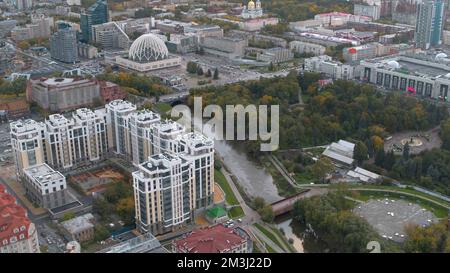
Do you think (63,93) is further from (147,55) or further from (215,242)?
(215,242)

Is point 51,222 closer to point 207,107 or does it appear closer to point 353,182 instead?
point 353,182

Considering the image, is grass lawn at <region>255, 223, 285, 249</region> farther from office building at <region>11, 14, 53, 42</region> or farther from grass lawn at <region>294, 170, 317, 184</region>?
office building at <region>11, 14, 53, 42</region>

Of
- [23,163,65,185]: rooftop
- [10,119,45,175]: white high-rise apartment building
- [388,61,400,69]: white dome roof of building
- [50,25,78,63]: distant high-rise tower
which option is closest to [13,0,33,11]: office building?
[50,25,78,63]: distant high-rise tower

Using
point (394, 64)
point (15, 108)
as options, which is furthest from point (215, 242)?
Answer: point (394, 64)

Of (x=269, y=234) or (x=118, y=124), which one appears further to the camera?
(x=118, y=124)

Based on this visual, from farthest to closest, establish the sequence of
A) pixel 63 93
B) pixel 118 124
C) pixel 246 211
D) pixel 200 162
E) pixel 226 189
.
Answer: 1. pixel 63 93
2. pixel 118 124
3. pixel 226 189
4. pixel 246 211
5. pixel 200 162

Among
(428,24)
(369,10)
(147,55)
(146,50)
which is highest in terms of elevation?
(369,10)

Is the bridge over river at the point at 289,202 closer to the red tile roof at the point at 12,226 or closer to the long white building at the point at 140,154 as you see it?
the long white building at the point at 140,154
